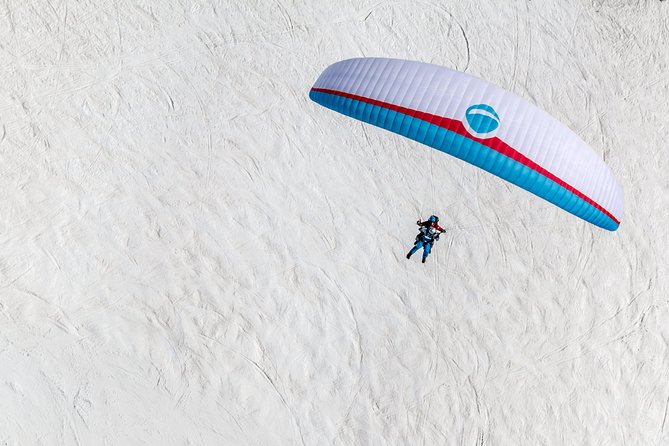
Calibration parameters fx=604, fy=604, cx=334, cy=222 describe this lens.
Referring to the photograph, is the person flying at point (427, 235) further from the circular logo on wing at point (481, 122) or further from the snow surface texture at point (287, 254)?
the circular logo on wing at point (481, 122)

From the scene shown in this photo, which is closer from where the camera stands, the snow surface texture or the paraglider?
the paraglider

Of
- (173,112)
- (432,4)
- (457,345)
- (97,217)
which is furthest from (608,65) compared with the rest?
(97,217)

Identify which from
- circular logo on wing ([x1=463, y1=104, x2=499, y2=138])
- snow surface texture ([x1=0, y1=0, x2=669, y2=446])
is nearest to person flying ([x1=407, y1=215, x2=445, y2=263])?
snow surface texture ([x1=0, y1=0, x2=669, y2=446])

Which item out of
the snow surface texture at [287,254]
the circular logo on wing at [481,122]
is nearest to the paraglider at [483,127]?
the circular logo on wing at [481,122]

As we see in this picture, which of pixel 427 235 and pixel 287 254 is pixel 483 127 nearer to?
pixel 427 235

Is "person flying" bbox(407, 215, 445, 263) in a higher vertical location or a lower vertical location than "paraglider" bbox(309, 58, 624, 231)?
lower

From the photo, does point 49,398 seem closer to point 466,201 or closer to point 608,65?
point 466,201

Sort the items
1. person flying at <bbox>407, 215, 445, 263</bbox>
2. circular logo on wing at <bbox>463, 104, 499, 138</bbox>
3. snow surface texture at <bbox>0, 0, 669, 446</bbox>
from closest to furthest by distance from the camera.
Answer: circular logo on wing at <bbox>463, 104, 499, 138</bbox> < person flying at <bbox>407, 215, 445, 263</bbox> < snow surface texture at <bbox>0, 0, 669, 446</bbox>

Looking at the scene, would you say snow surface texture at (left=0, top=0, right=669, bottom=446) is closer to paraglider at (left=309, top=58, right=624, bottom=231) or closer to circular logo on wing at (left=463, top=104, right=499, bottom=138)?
paraglider at (left=309, top=58, right=624, bottom=231)
